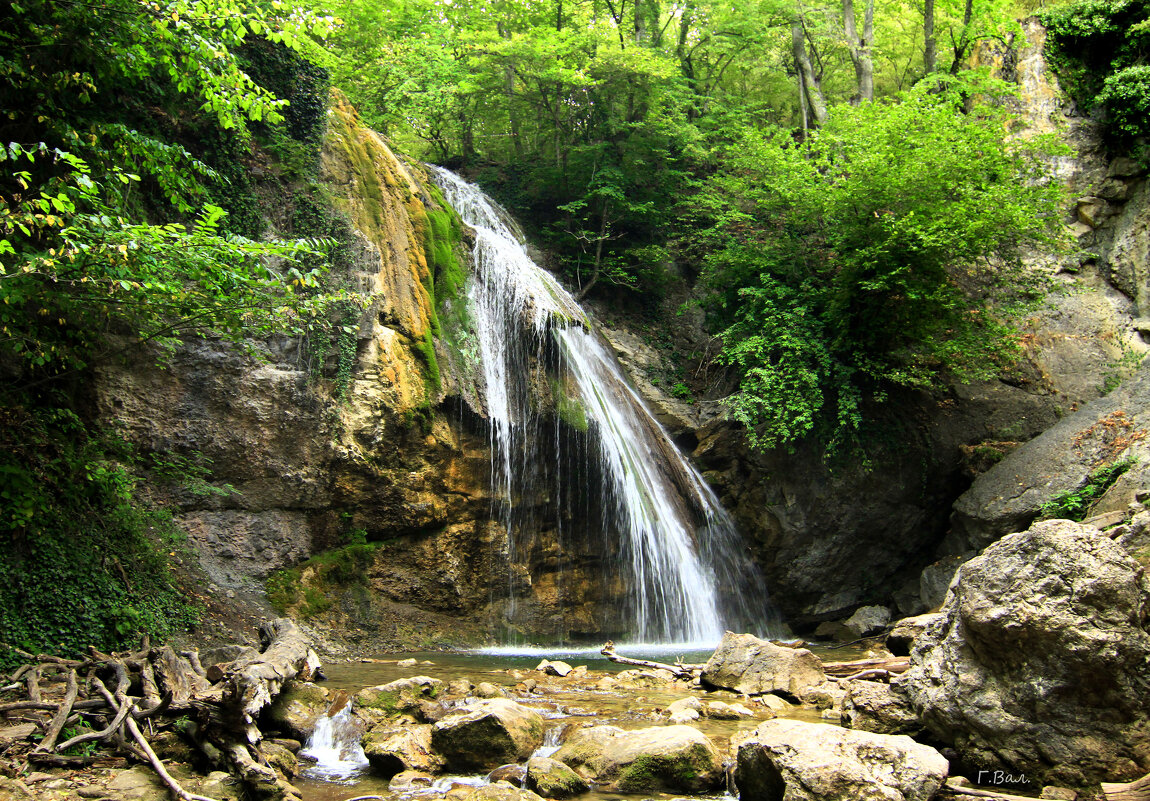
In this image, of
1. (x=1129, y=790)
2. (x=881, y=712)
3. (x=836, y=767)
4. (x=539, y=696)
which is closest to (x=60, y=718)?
(x=539, y=696)

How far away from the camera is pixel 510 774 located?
483 centimetres

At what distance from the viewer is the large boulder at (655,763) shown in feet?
15.4

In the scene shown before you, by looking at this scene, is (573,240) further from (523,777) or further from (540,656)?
(523,777)

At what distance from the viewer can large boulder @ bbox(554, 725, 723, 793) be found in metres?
4.69

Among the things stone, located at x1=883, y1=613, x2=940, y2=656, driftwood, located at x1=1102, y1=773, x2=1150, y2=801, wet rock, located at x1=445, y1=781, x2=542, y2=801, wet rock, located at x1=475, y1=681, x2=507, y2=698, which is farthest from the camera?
stone, located at x1=883, y1=613, x2=940, y2=656

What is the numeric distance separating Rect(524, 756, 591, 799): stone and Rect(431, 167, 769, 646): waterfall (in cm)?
699

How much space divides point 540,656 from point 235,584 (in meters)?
4.57

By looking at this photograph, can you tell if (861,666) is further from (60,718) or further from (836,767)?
(60,718)

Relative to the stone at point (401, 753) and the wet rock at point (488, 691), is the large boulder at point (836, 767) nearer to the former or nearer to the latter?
the stone at point (401, 753)

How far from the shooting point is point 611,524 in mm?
12414

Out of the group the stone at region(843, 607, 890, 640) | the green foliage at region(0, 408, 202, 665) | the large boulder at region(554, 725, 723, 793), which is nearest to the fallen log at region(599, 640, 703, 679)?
the large boulder at region(554, 725, 723, 793)

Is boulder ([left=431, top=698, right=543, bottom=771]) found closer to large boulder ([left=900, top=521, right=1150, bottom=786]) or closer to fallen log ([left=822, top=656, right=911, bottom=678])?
large boulder ([left=900, top=521, right=1150, bottom=786])

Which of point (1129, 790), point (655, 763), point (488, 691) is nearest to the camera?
point (1129, 790)

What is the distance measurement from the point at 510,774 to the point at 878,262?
11281 millimetres
